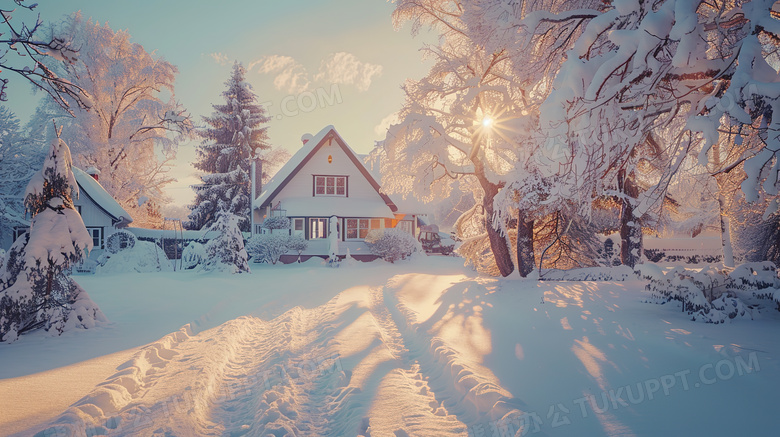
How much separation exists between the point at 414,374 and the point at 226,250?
46.3 feet

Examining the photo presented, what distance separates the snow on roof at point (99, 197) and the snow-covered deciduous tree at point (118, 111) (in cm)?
231

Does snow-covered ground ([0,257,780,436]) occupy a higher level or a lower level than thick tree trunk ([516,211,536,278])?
lower

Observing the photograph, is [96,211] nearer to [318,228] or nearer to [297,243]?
[297,243]

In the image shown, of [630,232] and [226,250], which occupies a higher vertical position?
[630,232]

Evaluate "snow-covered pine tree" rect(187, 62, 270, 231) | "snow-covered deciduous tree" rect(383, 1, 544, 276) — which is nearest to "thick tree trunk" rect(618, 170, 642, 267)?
"snow-covered deciduous tree" rect(383, 1, 544, 276)

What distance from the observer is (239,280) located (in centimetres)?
1486

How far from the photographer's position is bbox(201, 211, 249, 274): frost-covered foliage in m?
16.8

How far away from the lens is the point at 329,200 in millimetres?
26766

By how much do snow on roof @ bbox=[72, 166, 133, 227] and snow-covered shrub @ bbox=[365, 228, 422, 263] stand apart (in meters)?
14.8

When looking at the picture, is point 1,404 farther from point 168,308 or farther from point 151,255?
point 151,255

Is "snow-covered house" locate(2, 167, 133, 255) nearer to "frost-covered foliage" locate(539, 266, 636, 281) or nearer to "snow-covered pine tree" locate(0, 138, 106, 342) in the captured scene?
"snow-covered pine tree" locate(0, 138, 106, 342)

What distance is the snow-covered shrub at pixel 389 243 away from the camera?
79.4ft

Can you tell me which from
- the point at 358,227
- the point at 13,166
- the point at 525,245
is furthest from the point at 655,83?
the point at 13,166

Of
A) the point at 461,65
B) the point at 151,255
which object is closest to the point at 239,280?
the point at 151,255
